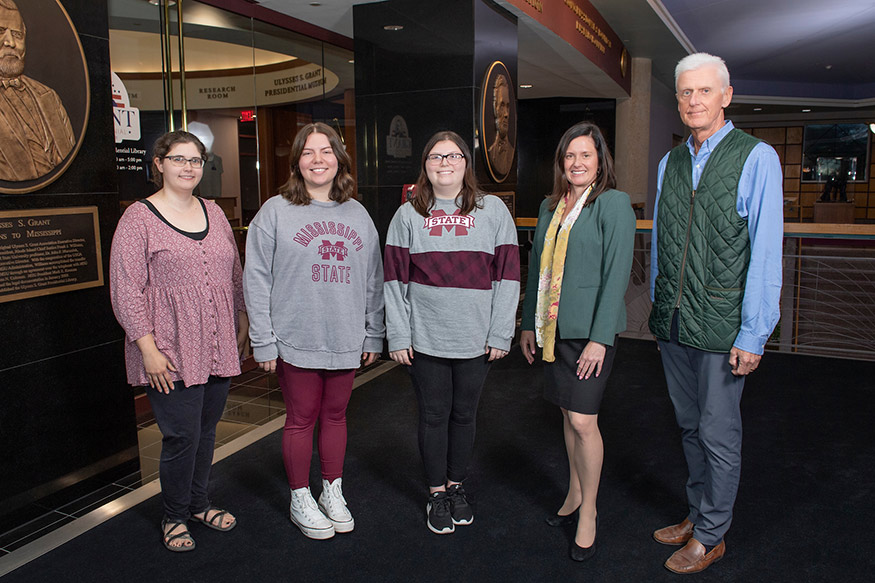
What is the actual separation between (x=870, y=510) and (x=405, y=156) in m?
3.58

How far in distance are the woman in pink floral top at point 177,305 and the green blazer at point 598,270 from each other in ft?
4.17

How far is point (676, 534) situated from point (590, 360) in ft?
2.76

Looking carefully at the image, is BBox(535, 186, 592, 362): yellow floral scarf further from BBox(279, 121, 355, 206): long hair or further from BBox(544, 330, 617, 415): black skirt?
BBox(279, 121, 355, 206): long hair

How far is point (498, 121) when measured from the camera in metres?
5.16

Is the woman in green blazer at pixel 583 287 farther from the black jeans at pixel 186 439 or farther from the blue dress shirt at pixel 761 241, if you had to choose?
the black jeans at pixel 186 439

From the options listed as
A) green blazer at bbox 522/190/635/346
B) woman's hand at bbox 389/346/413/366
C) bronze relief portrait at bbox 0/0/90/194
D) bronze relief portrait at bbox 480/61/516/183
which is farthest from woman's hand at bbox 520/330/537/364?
bronze relief portrait at bbox 480/61/516/183

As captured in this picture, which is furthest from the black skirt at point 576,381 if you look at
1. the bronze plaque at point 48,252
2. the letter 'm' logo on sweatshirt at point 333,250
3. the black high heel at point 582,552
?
the bronze plaque at point 48,252

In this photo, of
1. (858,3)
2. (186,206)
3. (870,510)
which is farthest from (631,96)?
(186,206)

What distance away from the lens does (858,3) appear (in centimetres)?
788

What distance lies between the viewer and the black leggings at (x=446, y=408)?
2.52 m

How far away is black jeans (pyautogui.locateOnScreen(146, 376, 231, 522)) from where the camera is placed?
241 cm

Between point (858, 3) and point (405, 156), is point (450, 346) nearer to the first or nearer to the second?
point (405, 156)

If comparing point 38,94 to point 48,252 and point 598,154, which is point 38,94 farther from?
point 598,154

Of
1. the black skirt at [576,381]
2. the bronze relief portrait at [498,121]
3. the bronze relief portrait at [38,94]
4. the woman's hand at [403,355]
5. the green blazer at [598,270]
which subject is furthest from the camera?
the bronze relief portrait at [498,121]
